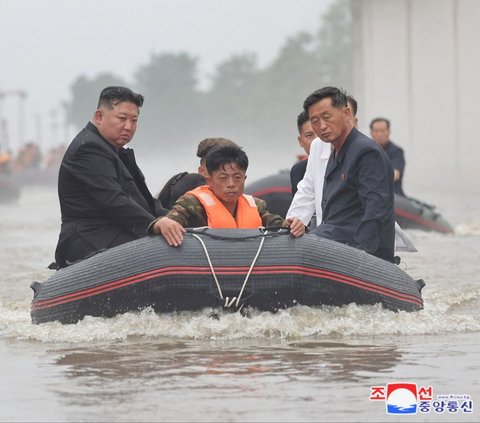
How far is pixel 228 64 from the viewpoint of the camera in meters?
183

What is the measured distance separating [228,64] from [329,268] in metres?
176

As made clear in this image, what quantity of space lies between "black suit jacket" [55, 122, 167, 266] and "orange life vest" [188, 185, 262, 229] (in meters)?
0.38

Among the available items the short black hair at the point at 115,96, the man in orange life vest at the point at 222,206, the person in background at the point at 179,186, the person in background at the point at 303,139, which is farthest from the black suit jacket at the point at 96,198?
the person in background at the point at 303,139

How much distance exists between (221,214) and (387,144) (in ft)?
27.0

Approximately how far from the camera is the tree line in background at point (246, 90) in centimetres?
13088

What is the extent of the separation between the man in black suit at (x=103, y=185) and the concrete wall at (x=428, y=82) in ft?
79.1

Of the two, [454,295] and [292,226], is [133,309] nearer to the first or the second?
[292,226]

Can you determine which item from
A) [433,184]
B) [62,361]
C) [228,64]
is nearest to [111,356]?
[62,361]

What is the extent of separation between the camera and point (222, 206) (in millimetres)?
8461

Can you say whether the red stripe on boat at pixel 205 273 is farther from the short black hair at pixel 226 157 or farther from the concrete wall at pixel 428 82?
the concrete wall at pixel 428 82

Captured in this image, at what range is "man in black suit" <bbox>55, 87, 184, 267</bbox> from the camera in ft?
28.0

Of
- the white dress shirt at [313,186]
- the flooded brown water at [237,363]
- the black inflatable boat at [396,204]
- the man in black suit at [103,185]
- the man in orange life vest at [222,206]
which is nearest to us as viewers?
the flooded brown water at [237,363]

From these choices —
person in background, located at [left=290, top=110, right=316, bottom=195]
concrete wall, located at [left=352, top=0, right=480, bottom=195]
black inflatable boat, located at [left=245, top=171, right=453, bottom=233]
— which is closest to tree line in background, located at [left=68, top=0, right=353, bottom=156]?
concrete wall, located at [left=352, top=0, right=480, bottom=195]

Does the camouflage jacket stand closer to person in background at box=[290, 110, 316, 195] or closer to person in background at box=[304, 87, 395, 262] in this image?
person in background at box=[304, 87, 395, 262]
